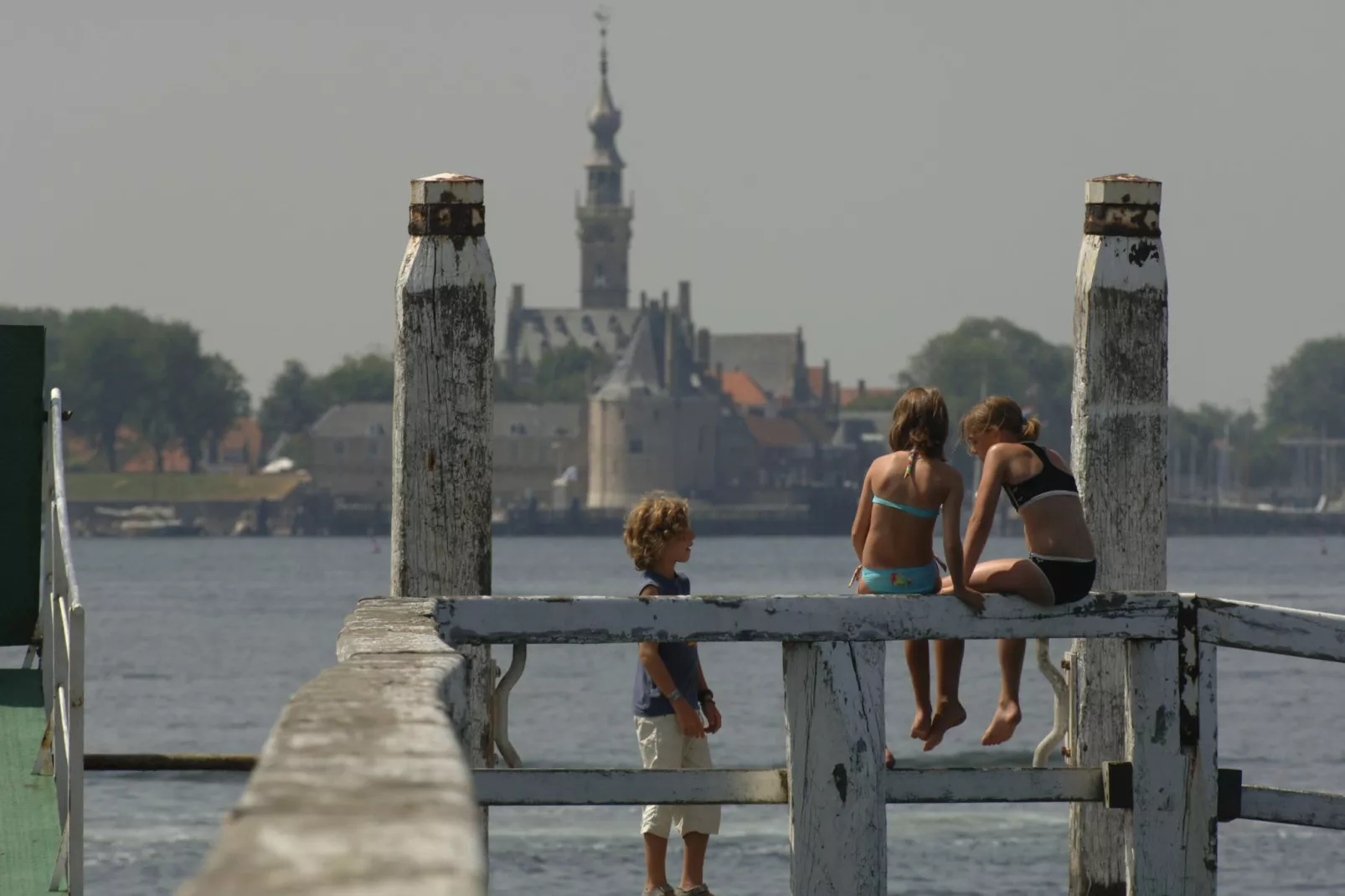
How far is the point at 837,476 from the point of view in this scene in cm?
18250

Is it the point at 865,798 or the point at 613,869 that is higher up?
the point at 865,798

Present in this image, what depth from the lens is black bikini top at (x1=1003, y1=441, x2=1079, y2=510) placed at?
640cm

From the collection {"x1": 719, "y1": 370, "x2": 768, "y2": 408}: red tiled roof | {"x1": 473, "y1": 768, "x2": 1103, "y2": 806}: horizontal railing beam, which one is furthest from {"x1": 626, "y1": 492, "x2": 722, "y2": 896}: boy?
{"x1": 719, "y1": 370, "x2": 768, "y2": 408}: red tiled roof

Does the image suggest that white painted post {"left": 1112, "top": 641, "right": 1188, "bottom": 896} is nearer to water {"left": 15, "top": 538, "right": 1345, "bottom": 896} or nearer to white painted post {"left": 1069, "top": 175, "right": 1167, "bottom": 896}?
white painted post {"left": 1069, "top": 175, "right": 1167, "bottom": 896}

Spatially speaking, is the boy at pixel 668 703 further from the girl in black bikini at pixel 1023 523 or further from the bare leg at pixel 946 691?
the girl in black bikini at pixel 1023 523

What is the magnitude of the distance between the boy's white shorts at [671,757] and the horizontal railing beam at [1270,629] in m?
2.14

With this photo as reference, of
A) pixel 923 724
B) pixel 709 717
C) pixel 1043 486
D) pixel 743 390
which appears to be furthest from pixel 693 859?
pixel 743 390

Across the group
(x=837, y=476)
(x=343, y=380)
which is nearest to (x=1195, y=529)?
(x=837, y=476)

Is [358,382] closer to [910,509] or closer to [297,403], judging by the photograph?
[297,403]

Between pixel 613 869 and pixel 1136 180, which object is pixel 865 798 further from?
pixel 613 869

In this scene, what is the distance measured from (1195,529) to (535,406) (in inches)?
2062

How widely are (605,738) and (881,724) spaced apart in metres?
33.6

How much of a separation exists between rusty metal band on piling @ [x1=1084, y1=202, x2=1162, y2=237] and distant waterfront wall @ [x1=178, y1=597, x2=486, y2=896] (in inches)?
161

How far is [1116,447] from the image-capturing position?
7195 millimetres
